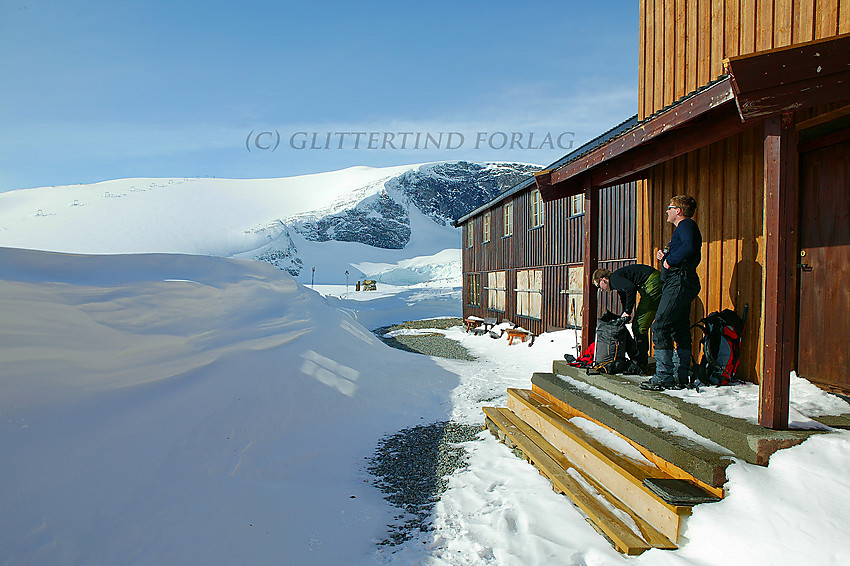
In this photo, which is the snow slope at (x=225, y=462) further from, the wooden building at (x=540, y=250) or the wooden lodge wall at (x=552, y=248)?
the wooden lodge wall at (x=552, y=248)

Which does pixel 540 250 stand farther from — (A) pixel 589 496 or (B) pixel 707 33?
(A) pixel 589 496

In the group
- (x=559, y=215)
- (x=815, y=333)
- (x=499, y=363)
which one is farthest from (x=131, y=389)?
(x=559, y=215)

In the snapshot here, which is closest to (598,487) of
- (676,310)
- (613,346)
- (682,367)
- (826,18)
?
(682,367)


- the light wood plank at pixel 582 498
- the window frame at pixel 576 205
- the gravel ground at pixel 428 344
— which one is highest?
the window frame at pixel 576 205

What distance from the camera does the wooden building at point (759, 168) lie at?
290 centimetres

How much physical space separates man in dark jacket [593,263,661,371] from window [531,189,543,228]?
9.77 meters

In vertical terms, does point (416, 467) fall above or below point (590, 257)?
below

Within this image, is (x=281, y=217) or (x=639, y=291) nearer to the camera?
(x=639, y=291)

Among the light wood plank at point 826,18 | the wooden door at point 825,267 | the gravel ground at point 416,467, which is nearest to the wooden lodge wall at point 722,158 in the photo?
the light wood plank at point 826,18

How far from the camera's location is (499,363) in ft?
37.1

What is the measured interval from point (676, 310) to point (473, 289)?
1763 centimetres

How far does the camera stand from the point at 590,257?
5609 mm

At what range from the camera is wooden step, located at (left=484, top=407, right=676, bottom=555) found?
9.39 feet

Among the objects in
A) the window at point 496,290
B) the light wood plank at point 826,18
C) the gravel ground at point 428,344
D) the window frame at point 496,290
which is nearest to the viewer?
the light wood plank at point 826,18
